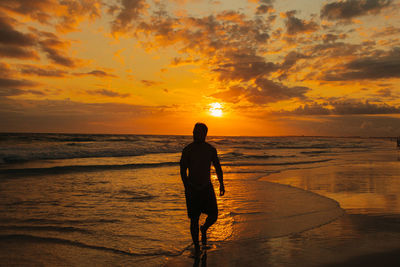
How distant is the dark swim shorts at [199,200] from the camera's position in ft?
15.5

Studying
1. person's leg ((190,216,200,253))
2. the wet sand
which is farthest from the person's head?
the wet sand

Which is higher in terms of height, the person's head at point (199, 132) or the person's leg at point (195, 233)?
the person's head at point (199, 132)

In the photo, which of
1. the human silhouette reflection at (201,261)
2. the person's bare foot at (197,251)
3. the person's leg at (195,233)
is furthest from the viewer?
the person's leg at (195,233)

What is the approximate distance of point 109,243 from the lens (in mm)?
5215

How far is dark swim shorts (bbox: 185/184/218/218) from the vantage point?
474 cm

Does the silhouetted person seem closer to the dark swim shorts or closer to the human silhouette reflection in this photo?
the dark swim shorts

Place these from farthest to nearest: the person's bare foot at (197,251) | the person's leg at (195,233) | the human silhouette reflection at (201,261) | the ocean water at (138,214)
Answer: the ocean water at (138,214) < the person's leg at (195,233) < the person's bare foot at (197,251) < the human silhouette reflection at (201,261)

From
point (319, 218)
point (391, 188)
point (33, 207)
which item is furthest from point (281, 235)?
point (391, 188)

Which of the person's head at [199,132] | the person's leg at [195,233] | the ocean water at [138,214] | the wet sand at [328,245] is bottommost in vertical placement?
the ocean water at [138,214]

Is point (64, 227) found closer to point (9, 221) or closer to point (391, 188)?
point (9, 221)

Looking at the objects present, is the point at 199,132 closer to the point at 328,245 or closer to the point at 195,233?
the point at 195,233

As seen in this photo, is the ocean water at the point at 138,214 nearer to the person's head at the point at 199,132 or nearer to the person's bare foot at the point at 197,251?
the person's bare foot at the point at 197,251

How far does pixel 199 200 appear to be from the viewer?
15.6ft

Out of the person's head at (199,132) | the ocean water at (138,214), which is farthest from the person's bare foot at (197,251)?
the person's head at (199,132)
